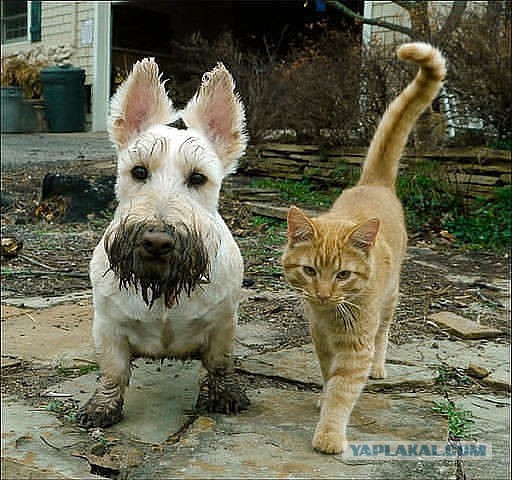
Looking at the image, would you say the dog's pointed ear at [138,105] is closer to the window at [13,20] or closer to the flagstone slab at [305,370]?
the flagstone slab at [305,370]

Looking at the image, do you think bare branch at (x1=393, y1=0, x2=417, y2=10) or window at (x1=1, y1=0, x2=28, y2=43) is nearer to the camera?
bare branch at (x1=393, y1=0, x2=417, y2=10)

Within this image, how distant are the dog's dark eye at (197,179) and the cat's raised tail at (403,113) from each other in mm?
1122

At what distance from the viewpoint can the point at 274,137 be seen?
10297 mm

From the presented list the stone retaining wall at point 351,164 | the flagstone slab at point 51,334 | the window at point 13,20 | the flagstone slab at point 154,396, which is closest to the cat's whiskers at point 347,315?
the flagstone slab at point 154,396

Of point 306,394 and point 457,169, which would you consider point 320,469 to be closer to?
point 306,394

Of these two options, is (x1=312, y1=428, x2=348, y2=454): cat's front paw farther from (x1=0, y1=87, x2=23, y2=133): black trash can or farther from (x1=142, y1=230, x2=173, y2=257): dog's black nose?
(x1=0, y1=87, x2=23, y2=133): black trash can

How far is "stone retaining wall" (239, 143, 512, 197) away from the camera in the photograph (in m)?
7.95

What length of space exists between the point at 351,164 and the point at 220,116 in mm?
6482

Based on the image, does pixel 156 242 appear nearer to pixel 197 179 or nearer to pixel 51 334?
pixel 197 179

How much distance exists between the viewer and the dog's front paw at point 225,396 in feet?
9.95

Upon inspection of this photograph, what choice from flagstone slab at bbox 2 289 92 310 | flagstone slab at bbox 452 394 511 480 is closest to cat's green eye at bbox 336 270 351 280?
flagstone slab at bbox 452 394 511 480

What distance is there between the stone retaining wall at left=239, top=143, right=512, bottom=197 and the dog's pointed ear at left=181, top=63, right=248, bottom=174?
5.50 metres

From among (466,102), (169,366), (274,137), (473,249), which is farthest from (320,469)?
(274,137)

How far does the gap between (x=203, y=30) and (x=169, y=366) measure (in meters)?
14.5
